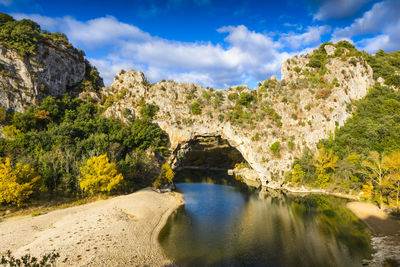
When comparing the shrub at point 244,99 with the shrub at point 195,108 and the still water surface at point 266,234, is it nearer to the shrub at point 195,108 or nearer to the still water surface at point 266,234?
the shrub at point 195,108

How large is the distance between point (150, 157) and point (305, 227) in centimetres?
3960

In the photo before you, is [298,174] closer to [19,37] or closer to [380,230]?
[380,230]

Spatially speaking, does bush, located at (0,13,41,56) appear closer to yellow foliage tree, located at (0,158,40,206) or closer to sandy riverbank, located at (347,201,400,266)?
yellow foliage tree, located at (0,158,40,206)

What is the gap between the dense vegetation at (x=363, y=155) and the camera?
120ft

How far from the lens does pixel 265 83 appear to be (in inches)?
→ 2729

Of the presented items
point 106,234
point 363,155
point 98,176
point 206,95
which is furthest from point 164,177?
point 363,155

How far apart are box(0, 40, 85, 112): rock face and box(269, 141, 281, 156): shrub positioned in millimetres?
64194

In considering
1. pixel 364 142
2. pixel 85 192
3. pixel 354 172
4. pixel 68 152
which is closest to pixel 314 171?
pixel 354 172

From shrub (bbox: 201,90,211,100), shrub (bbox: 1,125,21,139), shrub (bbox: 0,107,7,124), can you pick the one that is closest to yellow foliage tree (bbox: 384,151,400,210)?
shrub (bbox: 201,90,211,100)

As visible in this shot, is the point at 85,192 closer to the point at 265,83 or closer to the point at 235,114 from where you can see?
the point at 235,114

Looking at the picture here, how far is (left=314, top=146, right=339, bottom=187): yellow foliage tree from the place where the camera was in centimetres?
4862

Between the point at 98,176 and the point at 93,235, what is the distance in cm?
1509

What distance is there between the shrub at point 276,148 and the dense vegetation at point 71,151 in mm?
31816

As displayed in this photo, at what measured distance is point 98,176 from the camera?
116ft
